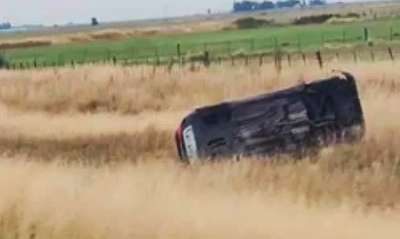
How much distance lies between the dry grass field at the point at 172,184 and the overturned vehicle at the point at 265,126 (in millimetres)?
445

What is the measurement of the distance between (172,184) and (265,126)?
4028 mm

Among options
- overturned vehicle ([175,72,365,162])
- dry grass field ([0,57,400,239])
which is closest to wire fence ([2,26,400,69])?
dry grass field ([0,57,400,239])

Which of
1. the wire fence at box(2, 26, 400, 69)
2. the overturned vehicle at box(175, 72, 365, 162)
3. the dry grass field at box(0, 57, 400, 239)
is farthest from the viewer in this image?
the wire fence at box(2, 26, 400, 69)

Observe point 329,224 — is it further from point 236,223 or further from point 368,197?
point 368,197

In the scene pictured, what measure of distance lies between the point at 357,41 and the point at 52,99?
34632mm

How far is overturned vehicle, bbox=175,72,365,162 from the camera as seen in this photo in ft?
57.7

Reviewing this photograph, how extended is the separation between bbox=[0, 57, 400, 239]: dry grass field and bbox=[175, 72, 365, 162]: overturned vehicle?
45 cm

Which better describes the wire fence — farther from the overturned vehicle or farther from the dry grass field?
the overturned vehicle

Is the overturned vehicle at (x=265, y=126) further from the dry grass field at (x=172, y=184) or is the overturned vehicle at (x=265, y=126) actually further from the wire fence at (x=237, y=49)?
the wire fence at (x=237, y=49)

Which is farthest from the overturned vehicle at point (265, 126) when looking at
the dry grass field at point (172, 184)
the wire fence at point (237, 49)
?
the wire fence at point (237, 49)

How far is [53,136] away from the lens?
24.5 meters

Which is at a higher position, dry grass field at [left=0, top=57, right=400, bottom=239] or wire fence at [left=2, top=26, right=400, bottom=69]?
dry grass field at [left=0, top=57, right=400, bottom=239]

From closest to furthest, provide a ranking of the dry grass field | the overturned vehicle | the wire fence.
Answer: the dry grass field
the overturned vehicle
the wire fence

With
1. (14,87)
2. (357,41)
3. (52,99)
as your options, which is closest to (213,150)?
A: (52,99)
